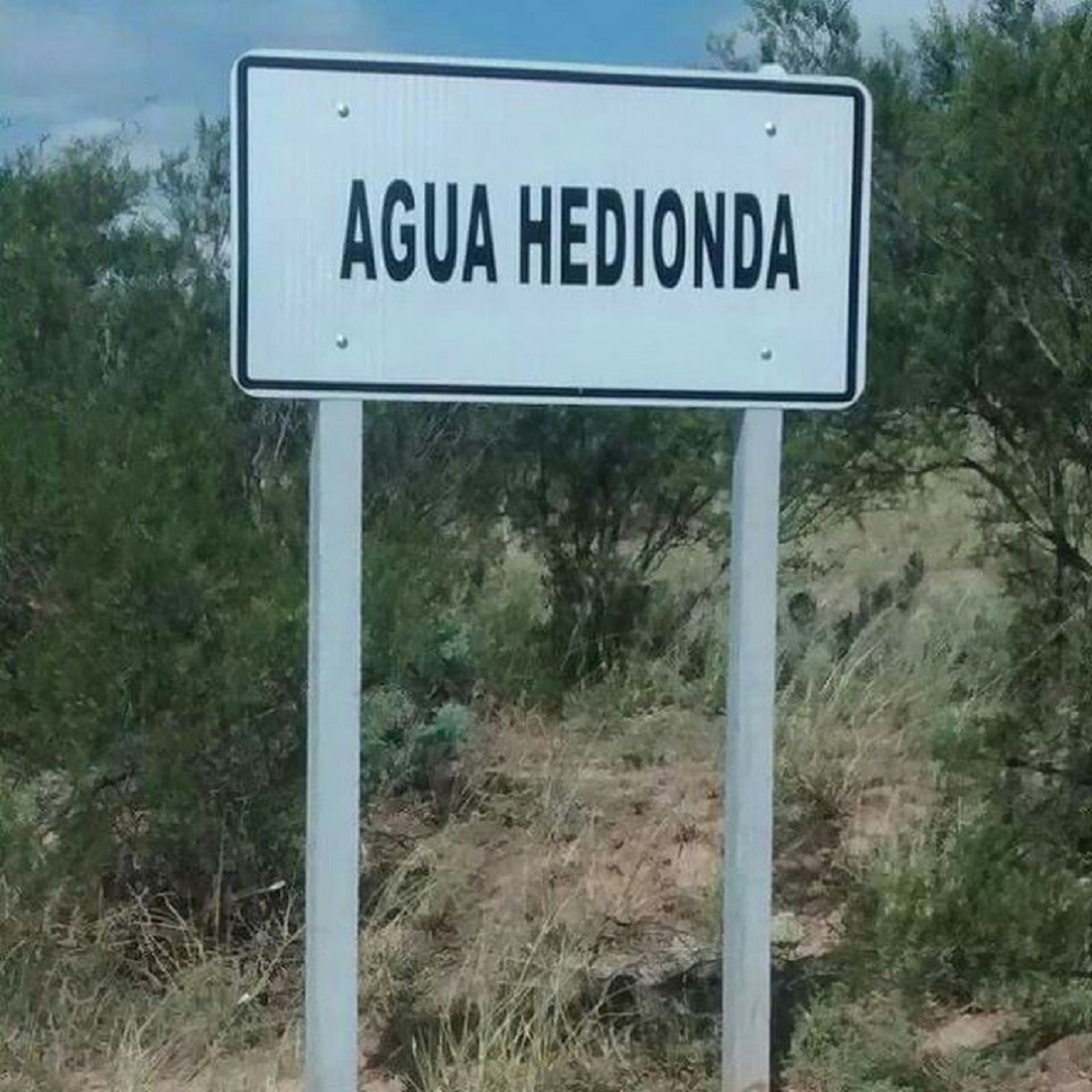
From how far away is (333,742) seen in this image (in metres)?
3.87

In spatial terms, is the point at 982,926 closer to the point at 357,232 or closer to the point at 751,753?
the point at 751,753

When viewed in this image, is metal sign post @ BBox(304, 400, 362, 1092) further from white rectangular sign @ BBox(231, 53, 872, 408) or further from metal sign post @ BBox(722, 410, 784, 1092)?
metal sign post @ BBox(722, 410, 784, 1092)

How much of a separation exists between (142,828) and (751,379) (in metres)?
A: 2.63

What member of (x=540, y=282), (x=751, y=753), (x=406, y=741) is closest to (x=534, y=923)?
(x=406, y=741)

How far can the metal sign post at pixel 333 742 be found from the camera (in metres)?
3.86

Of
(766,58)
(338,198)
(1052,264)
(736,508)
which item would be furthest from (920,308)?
(338,198)

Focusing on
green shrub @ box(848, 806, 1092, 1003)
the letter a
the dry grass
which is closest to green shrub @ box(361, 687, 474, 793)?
the dry grass

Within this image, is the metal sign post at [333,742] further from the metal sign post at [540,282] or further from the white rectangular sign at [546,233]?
the white rectangular sign at [546,233]

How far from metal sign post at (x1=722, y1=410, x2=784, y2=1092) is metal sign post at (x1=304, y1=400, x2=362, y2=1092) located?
2.54ft

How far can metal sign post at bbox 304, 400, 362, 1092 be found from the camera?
386 centimetres

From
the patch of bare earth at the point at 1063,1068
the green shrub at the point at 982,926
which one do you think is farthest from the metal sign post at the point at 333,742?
the patch of bare earth at the point at 1063,1068

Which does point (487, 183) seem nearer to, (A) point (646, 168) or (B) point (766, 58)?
(A) point (646, 168)

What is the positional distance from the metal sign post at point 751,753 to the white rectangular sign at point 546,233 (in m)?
0.16

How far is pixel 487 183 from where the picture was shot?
3910 millimetres
